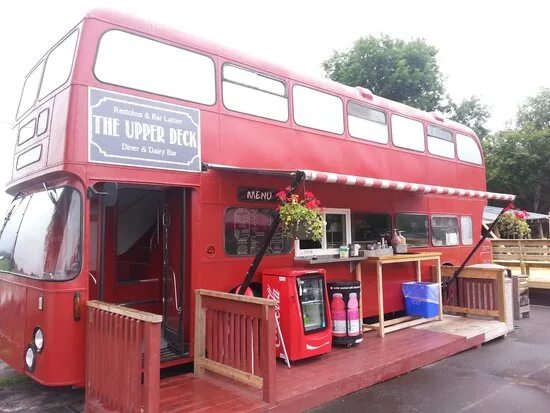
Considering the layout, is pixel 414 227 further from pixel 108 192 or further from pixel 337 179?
pixel 108 192

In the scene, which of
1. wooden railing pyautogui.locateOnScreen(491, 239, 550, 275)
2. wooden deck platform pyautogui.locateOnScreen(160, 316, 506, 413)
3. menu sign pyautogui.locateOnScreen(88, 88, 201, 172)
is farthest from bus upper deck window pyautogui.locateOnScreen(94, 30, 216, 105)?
wooden railing pyautogui.locateOnScreen(491, 239, 550, 275)

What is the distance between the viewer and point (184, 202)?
5.70 m

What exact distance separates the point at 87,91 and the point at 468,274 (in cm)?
752

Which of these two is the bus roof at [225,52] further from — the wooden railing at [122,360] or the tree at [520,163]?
the tree at [520,163]

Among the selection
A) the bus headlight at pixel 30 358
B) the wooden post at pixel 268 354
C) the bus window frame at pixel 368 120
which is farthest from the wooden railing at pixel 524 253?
the bus headlight at pixel 30 358

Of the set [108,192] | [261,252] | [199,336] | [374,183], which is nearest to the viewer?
[108,192]

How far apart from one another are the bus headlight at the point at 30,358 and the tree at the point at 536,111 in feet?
108

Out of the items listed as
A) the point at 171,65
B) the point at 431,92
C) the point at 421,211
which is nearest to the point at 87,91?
the point at 171,65

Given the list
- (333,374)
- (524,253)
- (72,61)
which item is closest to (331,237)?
(333,374)

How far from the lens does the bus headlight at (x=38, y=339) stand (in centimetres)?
461

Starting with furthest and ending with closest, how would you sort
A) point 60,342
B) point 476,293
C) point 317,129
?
point 476,293 → point 317,129 → point 60,342

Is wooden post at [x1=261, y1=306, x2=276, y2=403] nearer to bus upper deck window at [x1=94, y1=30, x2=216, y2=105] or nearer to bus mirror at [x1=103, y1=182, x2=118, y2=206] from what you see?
bus mirror at [x1=103, y1=182, x2=118, y2=206]

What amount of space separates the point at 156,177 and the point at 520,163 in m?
26.4

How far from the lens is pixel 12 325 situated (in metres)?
5.39
